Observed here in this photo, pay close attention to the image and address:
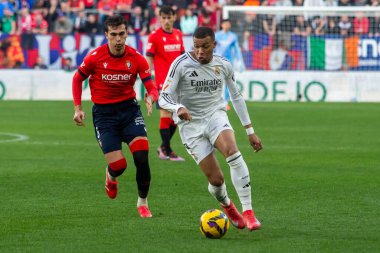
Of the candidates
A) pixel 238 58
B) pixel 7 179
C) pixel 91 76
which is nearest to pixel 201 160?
pixel 91 76

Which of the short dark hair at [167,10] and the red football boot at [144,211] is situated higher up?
the short dark hair at [167,10]

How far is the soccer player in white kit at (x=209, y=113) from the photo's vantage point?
31.6 ft

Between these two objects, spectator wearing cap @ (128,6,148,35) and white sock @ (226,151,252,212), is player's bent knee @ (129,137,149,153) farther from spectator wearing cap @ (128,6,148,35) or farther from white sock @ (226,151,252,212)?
spectator wearing cap @ (128,6,148,35)

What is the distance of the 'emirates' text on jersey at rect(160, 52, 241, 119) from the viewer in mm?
9820

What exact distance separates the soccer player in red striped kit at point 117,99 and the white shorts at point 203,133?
71 centimetres

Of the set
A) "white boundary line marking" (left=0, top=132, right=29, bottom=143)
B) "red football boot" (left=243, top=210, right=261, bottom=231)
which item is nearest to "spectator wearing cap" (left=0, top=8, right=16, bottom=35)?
"white boundary line marking" (left=0, top=132, right=29, bottom=143)

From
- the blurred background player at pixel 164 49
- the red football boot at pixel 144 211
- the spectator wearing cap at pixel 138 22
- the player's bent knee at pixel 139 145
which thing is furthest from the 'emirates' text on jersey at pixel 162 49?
the spectator wearing cap at pixel 138 22

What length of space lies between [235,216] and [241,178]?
405mm

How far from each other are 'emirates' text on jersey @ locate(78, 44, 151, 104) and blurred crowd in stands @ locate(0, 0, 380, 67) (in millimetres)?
20902

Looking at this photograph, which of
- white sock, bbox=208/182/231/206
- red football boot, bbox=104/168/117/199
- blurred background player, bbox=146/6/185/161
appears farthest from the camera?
blurred background player, bbox=146/6/185/161

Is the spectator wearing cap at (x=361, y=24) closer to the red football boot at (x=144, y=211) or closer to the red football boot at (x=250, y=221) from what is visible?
the red football boot at (x=144, y=211)

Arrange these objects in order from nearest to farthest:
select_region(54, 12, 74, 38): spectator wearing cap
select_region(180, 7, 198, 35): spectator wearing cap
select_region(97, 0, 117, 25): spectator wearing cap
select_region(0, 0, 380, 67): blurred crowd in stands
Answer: select_region(0, 0, 380, 67): blurred crowd in stands
select_region(180, 7, 198, 35): spectator wearing cap
select_region(54, 12, 74, 38): spectator wearing cap
select_region(97, 0, 117, 25): spectator wearing cap

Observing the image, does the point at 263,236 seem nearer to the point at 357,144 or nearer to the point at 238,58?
the point at 357,144

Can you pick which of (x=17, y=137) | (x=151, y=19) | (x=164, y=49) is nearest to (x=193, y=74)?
(x=164, y=49)
